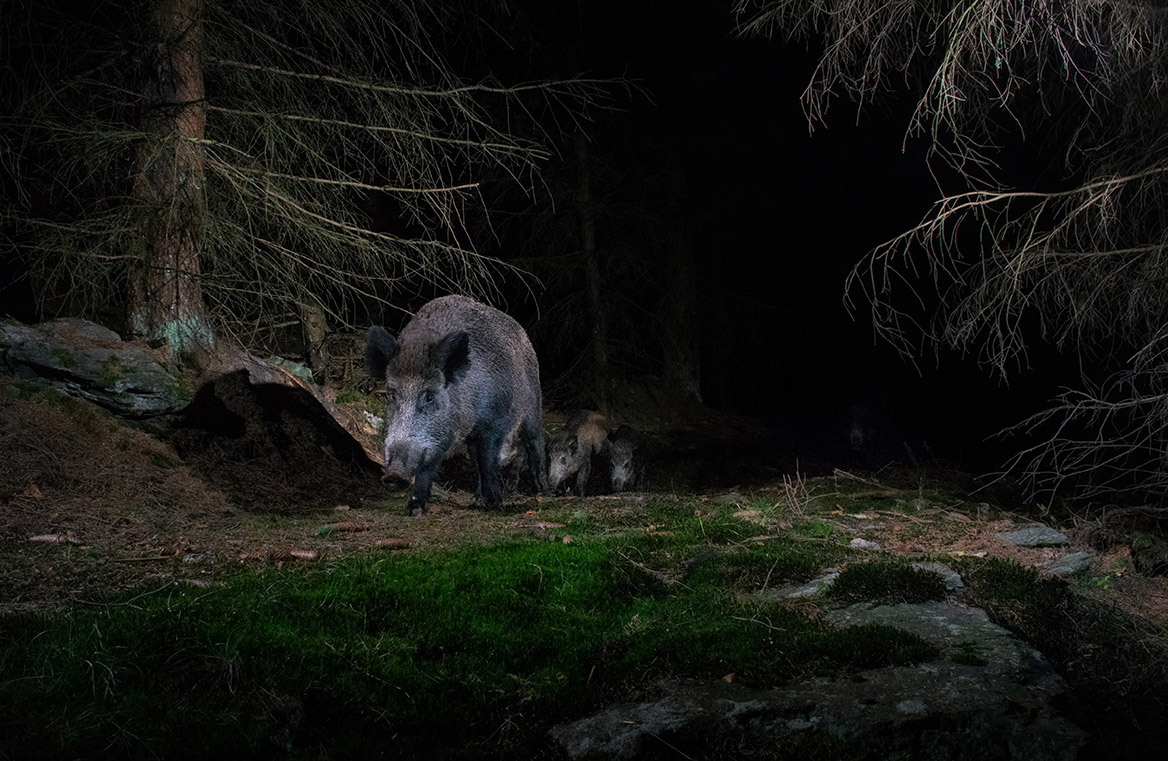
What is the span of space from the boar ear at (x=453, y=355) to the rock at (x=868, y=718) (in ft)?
17.5

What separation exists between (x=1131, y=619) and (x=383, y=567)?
430 centimetres

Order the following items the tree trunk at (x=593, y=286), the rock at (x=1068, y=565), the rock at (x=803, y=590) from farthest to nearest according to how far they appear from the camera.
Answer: the tree trunk at (x=593, y=286) < the rock at (x=1068, y=565) < the rock at (x=803, y=590)

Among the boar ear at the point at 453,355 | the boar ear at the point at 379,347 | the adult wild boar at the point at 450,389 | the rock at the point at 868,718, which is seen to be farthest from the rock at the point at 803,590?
the boar ear at the point at 379,347

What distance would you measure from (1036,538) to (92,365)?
348 inches

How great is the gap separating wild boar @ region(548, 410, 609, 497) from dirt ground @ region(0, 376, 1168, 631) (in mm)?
3184

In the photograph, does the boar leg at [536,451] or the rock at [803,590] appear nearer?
the rock at [803,590]

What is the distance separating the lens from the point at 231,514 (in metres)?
→ 7.14

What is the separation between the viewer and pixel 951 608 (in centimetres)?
421

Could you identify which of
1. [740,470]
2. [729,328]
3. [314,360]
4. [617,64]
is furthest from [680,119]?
[314,360]

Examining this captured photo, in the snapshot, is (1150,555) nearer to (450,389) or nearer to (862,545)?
(862,545)

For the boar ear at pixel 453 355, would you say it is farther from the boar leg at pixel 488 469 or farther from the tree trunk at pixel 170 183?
the tree trunk at pixel 170 183

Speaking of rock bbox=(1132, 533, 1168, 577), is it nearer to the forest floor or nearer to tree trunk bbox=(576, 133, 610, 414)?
the forest floor

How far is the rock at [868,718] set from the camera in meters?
2.93

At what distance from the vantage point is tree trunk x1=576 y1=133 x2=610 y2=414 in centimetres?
1681
